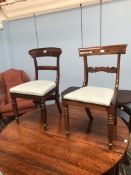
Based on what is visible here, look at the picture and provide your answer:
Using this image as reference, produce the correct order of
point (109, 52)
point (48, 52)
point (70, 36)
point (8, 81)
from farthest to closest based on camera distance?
point (8, 81) < point (70, 36) < point (48, 52) < point (109, 52)

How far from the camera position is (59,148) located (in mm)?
1620

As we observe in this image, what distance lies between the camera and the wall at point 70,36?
2482 millimetres

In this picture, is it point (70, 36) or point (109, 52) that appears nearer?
point (109, 52)

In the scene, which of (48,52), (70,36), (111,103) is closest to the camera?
(111,103)

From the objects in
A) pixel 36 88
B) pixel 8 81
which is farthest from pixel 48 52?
pixel 8 81

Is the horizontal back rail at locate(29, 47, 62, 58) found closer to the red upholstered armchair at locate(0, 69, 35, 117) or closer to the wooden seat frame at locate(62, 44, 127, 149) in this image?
the wooden seat frame at locate(62, 44, 127, 149)

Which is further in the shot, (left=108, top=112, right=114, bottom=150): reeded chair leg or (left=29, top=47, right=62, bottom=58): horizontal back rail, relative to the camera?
(left=29, top=47, right=62, bottom=58): horizontal back rail

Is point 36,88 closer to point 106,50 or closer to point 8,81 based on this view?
point 106,50

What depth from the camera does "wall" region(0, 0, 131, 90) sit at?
8.14 feet

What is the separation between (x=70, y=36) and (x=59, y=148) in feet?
5.77

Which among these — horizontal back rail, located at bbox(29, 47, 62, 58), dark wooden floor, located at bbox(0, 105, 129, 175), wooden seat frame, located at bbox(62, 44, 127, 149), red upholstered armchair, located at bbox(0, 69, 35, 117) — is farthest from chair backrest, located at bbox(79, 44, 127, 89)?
red upholstered armchair, located at bbox(0, 69, 35, 117)

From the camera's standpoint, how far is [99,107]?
1.57 meters

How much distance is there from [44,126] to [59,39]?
59.9 inches

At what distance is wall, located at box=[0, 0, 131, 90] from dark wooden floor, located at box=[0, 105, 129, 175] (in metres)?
0.99
